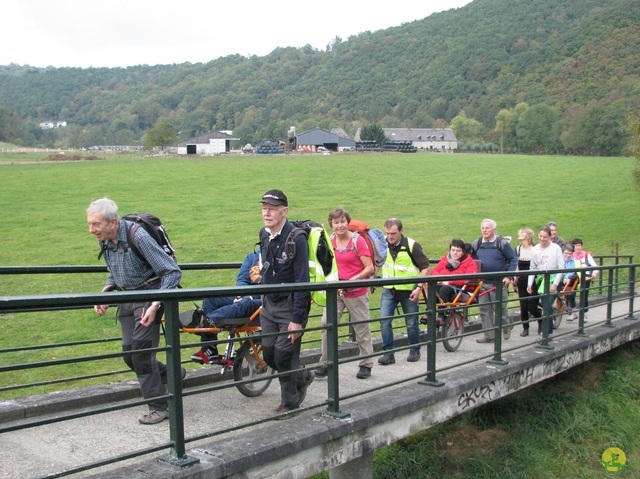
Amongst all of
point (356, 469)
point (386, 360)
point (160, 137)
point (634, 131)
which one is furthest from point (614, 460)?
point (160, 137)

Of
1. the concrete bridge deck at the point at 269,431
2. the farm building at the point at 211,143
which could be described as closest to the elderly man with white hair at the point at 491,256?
the concrete bridge deck at the point at 269,431

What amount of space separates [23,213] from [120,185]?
33.9 feet

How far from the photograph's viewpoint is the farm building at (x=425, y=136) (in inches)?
5615

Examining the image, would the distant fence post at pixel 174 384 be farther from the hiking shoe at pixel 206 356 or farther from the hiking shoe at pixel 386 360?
the hiking shoe at pixel 386 360

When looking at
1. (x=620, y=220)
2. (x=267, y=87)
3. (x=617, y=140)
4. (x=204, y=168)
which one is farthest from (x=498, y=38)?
(x=620, y=220)

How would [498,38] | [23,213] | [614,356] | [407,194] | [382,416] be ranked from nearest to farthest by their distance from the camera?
[382,416] < [614,356] < [23,213] < [407,194] < [498,38]

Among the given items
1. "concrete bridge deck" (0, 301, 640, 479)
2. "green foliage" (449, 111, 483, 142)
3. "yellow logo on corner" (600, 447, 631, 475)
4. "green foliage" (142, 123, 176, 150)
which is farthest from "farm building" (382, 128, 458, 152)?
"concrete bridge deck" (0, 301, 640, 479)

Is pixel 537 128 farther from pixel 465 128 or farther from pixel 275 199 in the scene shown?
→ pixel 275 199

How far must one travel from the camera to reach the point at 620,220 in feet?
95.8

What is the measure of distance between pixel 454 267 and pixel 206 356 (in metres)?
3.86

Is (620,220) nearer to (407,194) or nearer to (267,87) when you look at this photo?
(407,194)

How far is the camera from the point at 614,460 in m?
7.68

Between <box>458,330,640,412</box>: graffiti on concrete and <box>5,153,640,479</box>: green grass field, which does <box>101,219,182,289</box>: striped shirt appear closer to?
<box>5,153,640,479</box>: green grass field

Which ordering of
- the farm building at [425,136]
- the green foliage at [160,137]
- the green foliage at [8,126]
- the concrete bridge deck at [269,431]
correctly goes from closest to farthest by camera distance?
the concrete bridge deck at [269,431] → the green foliage at [160,137] → the green foliage at [8,126] → the farm building at [425,136]
